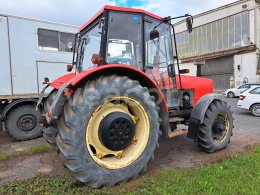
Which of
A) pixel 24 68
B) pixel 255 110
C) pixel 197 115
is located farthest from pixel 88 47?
pixel 255 110

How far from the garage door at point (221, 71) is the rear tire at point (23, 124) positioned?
73.4 feet

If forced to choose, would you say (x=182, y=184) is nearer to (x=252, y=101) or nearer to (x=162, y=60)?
(x=162, y=60)

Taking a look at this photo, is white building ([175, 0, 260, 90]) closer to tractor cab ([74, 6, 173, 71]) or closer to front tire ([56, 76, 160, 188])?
tractor cab ([74, 6, 173, 71])

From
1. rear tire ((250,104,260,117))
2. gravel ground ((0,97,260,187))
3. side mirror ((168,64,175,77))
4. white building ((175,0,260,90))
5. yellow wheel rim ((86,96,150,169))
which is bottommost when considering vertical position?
gravel ground ((0,97,260,187))

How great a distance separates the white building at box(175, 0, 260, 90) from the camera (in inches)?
909

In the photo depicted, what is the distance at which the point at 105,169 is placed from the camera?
10.7 feet

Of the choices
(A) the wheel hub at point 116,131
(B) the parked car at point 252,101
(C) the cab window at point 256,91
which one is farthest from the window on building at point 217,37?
(A) the wheel hub at point 116,131

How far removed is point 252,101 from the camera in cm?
1082

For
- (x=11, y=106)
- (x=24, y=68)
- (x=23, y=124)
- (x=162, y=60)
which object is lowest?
(x=23, y=124)

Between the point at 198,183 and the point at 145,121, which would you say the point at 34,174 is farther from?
the point at 198,183

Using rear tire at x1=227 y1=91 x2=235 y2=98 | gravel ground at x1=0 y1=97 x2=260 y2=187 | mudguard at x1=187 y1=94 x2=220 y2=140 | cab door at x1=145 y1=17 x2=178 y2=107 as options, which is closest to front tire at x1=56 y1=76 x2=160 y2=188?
gravel ground at x1=0 y1=97 x2=260 y2=187

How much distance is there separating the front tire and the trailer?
170 inches

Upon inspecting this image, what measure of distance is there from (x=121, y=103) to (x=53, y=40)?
16.4 ft

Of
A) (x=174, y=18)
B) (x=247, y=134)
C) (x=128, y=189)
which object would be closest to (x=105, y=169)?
(x=128, y=189)
